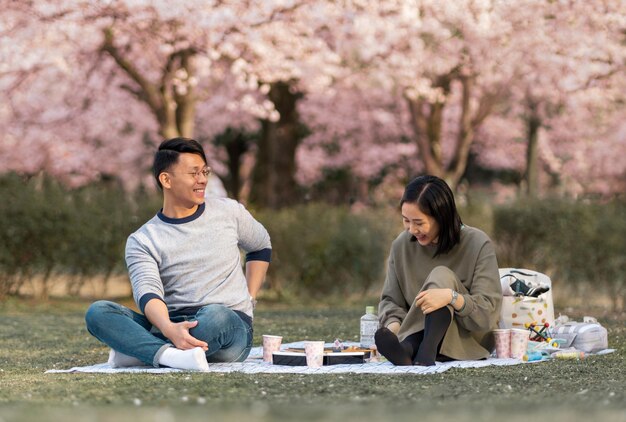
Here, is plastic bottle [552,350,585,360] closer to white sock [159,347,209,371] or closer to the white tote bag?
the white tote bag

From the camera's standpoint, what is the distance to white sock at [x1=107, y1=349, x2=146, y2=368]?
5715 mm

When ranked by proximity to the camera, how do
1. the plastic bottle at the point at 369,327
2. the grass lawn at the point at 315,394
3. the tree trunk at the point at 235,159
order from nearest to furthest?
the grass lawn at the point at 315,394
the plastic bottle at the point at 369,327
the tree trunk at the point at 235,159

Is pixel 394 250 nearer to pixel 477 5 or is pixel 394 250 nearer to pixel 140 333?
pixel 140 333

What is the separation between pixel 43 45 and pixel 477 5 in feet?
18.5

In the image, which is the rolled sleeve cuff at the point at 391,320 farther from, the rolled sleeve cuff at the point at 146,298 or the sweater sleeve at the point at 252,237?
the rolled sleeve cuff at the point at 146,298

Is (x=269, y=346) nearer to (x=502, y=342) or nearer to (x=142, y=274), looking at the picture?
(x=142, y=274)

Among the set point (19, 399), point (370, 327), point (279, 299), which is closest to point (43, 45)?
point (279, 299)

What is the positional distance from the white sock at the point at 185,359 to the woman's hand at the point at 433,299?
3.75 ft

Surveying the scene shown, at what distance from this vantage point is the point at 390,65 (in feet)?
53.3

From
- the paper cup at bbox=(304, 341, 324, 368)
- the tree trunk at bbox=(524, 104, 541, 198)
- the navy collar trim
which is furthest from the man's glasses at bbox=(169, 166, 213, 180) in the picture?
the tree trunk at bbox=(524, 104, 541, 198)

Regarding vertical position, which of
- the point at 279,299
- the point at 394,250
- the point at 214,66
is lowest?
the point at 279,299

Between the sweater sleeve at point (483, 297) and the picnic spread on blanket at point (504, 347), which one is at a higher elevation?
the sweater sleeve at point (483, 297)

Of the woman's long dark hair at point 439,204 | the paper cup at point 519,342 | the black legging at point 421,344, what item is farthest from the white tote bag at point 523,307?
the black legging at point 421,344

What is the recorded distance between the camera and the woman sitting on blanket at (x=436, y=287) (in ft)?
18.4
